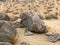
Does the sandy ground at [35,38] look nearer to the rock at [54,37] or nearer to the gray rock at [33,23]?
the rock at [54,37]

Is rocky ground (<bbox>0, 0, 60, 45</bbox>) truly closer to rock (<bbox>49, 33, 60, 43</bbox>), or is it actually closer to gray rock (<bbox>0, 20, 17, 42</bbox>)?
rock (<bbox>49, 33, 60, 43</bbox>)

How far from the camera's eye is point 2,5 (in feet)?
65.2

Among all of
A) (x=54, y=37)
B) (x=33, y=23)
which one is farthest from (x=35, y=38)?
(x=33, y=23)

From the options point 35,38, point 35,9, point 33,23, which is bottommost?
point 35,38

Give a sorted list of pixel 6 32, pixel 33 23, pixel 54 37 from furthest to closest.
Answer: pixel 33 23 < pixel 54 37 < pixel 6 32

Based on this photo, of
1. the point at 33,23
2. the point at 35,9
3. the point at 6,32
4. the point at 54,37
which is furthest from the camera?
the point at 35,9

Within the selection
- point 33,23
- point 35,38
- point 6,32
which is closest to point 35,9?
point 33,23

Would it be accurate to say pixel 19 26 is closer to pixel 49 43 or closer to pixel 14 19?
pixel 14 19

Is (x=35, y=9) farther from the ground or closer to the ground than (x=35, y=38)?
farther from the ground

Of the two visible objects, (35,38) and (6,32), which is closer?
(6,32)

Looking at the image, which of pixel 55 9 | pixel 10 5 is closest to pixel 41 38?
pixel 55 9

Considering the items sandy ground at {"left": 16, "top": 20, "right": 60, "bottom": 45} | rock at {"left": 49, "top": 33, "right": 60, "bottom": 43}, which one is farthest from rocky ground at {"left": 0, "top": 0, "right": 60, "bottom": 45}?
rock at {"left": 49, "top": 33, "right": 60, "bottom": 43}

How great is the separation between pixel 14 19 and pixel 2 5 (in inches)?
192

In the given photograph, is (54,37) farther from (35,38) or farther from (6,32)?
(6,32)
